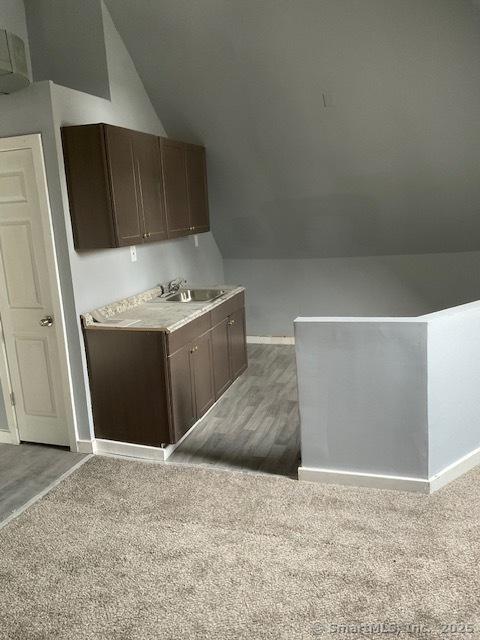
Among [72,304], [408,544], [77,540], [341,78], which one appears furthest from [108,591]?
[341,78]

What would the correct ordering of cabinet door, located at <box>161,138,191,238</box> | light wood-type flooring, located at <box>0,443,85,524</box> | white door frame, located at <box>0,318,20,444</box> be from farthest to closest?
1. cabinet door, located at <box>161,138,191,238</box>
2. white door frame, located at <box>0,318,20,444</box>
3. light wood-type flooring, located at <box>0,443,85,524</box>

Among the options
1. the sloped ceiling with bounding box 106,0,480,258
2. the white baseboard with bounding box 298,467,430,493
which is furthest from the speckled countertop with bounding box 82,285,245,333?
the sloped ceiling with bounding box 106,0,480,258

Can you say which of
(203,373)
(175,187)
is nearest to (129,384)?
(203,373)

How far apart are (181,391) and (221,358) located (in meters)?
0.83

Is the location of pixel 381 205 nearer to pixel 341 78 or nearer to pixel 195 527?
pixel 341 78

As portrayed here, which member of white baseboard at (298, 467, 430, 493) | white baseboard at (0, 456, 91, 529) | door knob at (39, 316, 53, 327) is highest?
door knob at (39, 316, 53, 327)

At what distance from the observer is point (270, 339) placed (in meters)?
5.89

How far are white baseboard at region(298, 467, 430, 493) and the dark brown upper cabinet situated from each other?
177 cm

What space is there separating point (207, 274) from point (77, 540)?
3283 mm

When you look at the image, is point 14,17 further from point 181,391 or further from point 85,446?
point 85,446

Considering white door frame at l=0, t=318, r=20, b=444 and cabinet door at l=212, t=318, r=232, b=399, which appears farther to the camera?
cabinet door at l=212, t=318, r=232, b=399

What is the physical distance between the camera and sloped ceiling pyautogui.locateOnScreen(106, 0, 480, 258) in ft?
11.4

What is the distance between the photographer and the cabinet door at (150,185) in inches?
143

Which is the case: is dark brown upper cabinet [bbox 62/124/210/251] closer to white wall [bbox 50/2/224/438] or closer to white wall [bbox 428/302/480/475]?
white wall [bbox 50/2/224/438]
